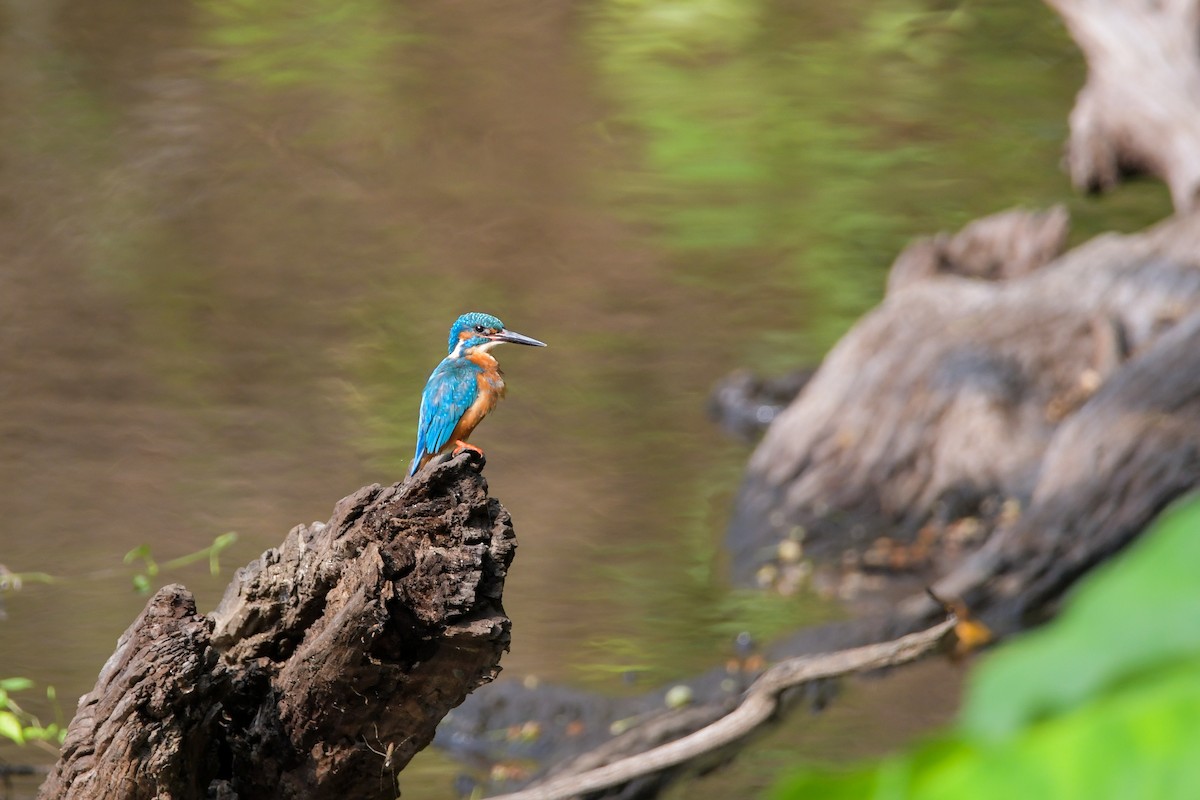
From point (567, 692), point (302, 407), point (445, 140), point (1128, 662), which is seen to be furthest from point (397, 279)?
point (1128, 662)

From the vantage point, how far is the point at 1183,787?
301 mm

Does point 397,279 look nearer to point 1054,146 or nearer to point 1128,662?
point 1054,146

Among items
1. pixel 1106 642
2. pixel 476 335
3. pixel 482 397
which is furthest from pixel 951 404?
pixel 1106 642

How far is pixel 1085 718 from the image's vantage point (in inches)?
12.0

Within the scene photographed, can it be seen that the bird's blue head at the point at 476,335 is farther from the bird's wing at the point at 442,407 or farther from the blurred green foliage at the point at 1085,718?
the blurred green foliage at the point at 1085,718

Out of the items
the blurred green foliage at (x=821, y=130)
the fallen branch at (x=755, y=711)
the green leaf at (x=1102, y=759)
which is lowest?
the blurred green foliage at (x=821, y=130)

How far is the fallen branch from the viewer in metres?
2.04

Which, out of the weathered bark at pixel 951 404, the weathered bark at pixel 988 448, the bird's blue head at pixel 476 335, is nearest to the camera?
the bird's blue head at pixel 476 335

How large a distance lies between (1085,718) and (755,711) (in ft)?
6.10

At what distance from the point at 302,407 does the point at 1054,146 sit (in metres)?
4.84

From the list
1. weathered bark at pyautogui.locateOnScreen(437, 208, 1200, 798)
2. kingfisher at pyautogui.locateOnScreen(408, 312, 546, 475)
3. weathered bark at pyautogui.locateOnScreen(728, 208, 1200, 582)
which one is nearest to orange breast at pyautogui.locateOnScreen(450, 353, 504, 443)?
kingfisher at pyautogui.locateOnScreen(408, 312, 546, 475)

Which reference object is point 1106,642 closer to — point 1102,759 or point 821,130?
point 1102,759

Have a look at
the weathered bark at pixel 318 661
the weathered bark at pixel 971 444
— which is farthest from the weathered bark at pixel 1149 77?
the weathered bark at pixel 318 661

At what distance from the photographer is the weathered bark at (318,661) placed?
5.46 feet
